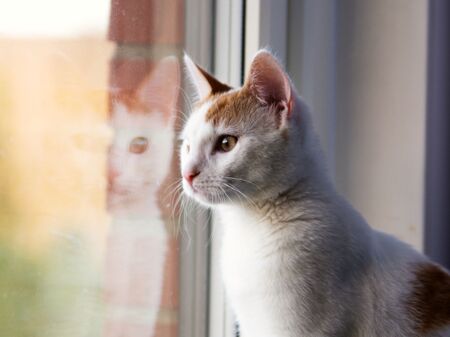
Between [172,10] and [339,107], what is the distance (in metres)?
0.35

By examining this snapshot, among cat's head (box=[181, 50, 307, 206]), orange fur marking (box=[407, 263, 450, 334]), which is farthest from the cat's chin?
orange fur marking (box=[407, 263, 450, 334])

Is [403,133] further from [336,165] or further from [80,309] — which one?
[80,309]

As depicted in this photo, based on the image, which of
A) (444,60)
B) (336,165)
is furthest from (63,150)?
(444,60)

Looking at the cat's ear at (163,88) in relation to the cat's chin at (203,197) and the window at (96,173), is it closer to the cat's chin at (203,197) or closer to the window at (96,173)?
the window at (96,173)

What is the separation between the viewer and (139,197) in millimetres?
1010

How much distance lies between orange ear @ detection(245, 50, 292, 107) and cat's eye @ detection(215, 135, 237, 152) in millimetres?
62

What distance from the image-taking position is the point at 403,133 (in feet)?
3.69

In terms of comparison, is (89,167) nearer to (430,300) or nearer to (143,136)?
(143,136)

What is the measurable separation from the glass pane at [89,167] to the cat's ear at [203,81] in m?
0.09

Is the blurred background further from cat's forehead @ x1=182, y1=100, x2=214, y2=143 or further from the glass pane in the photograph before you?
cat's forehead @ x1=182, y1=100, x2=214, y2=143

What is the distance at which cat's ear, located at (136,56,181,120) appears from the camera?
100 centimetres

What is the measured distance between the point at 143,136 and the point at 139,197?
0.09m

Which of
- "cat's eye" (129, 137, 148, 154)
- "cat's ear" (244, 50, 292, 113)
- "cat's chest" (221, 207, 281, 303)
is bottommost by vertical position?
"cat's chest" (221, 207, 281, 303)

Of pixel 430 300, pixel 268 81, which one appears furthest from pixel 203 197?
pixel 430 300
